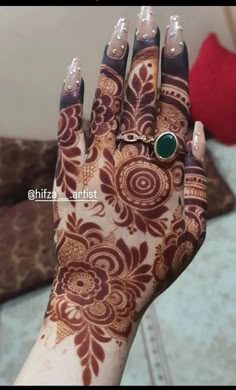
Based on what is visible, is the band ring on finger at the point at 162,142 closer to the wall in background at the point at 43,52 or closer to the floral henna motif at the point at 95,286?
the floral henna motif at the point at 95,286

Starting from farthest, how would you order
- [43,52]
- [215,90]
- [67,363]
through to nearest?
[215,90] → [43,52] → [67,363]

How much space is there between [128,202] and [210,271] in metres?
0.52

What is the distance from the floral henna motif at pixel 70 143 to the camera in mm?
602

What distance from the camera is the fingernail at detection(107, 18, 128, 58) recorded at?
60 centimetres

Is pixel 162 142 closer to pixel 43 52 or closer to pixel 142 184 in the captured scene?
pixel 142 184

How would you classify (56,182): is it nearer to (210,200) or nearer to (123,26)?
(123,26)

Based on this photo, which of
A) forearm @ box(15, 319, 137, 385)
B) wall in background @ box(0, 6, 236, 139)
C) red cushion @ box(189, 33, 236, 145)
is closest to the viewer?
forearm @ box(15, 319, 137, 385)

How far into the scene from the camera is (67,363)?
565 millimetres

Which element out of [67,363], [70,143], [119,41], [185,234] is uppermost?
[119,41]

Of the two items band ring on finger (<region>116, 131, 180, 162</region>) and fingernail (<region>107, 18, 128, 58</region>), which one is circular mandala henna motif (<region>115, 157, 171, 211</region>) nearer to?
band ring on finger (<region>116, 131, 180, 162</region>)

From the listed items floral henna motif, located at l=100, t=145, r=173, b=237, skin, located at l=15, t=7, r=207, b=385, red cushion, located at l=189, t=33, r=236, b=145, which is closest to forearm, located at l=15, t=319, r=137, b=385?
skin, located at l=15, t=7, r=207, b=385

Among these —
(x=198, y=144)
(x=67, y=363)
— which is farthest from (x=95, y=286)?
(x=198, y=144)

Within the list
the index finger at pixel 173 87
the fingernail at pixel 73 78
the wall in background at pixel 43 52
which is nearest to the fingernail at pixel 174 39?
the index finger at pixel 173 87
